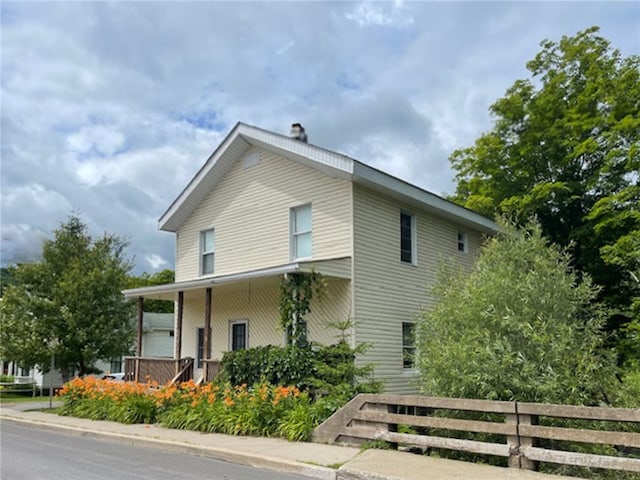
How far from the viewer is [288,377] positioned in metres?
12.6

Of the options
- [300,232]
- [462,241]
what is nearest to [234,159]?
[300,232]

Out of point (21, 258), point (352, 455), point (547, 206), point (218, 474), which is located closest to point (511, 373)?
point (352, 455)

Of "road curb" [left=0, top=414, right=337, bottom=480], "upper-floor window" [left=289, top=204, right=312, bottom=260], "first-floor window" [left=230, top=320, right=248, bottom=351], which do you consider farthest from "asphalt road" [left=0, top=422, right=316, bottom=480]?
"upper-floor window" [left=289, top=204, right=312, bottom=260]

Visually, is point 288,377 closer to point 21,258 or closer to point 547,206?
point 547,206

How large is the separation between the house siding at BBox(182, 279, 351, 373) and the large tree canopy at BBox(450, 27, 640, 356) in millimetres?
7041

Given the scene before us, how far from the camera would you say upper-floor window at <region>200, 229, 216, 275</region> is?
18.5m

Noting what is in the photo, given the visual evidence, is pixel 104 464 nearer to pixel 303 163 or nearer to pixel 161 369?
pixel 161 369

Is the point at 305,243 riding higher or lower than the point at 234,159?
lower

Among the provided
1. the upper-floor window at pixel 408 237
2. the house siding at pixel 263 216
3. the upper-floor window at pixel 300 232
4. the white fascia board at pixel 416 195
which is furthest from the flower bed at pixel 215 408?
the upper-floor window at pixel 408 237

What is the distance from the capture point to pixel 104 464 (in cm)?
871

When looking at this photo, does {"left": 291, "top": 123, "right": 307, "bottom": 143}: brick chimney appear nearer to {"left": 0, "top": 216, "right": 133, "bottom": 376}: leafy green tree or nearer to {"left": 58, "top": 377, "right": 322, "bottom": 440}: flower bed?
{"left": 58, "top": 377, "right": 322, "bottom": 440}: flower bed

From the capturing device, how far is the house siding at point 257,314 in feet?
47.9

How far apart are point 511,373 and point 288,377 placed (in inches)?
200

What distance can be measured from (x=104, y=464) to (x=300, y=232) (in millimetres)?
8598
